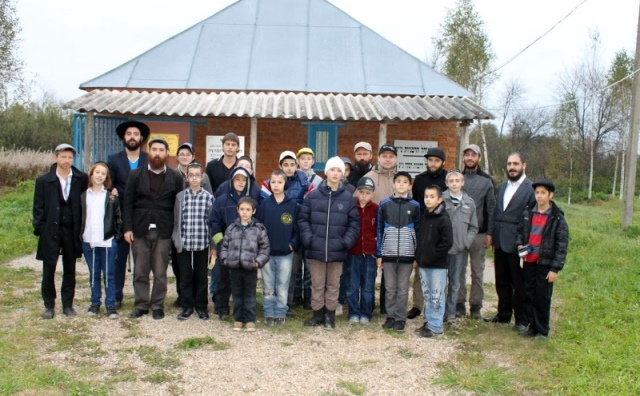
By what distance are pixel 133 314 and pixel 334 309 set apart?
2090 millimetres

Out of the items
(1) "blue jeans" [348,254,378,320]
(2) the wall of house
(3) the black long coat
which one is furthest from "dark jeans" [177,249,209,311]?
(2) the wall of house

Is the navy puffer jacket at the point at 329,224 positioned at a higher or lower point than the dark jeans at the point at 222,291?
higher

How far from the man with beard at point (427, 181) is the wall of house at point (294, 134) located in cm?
451

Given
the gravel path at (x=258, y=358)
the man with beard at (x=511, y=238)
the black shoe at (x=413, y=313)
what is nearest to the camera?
the gravel path at (x=258, y=358)

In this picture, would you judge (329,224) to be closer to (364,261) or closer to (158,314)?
(364,261)

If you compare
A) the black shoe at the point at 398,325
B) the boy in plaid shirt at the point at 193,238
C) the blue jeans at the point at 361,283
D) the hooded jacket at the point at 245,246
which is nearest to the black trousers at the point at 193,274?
the boy in plaid shirt at the point at 193,238

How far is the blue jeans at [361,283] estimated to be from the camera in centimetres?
611

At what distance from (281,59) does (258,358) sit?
25.4ft

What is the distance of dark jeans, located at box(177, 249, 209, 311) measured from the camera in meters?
6.10

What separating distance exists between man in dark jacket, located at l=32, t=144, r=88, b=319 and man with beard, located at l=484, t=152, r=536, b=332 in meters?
4.33

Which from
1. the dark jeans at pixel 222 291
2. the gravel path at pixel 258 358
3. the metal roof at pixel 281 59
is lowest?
the gravel path at pixel 258 358

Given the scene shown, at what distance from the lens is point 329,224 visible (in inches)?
229

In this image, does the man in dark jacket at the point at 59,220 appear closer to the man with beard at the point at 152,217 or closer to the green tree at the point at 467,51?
the man with beard at the point at 152,217

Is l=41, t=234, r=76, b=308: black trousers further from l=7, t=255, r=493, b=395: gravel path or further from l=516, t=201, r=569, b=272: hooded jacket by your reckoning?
l=516, t=201, r=569, b=272: hooded jacket
